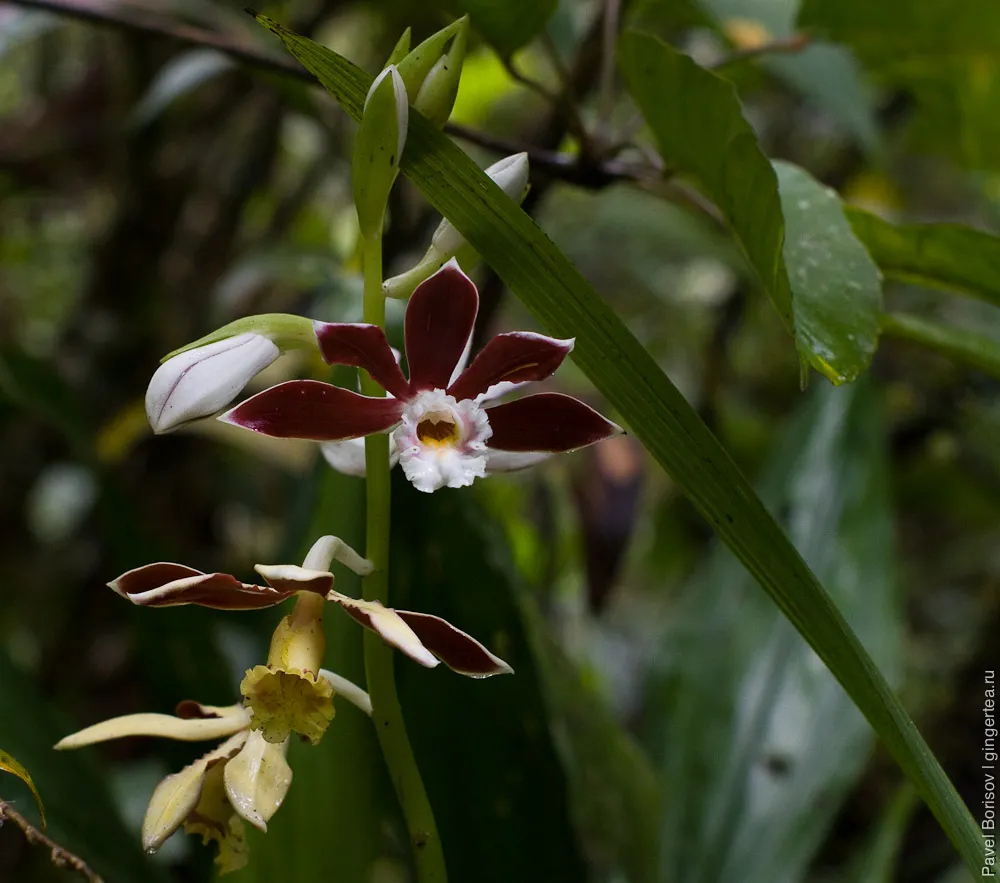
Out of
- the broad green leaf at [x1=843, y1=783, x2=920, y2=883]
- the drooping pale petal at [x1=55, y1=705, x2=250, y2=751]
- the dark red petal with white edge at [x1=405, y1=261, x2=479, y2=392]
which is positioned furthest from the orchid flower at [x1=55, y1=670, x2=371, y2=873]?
the broad green leaf at [x1=843, y1=783, x2=920, y2=883]

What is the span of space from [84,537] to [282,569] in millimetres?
917

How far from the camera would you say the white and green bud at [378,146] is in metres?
0.27

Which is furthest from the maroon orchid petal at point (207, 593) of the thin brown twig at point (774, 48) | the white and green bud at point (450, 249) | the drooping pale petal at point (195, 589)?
the thin brown twig at point (774, 48)

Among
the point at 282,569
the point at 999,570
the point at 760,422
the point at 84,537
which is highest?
the point at 282,569

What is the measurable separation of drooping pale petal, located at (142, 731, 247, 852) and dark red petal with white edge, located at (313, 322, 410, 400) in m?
0.13

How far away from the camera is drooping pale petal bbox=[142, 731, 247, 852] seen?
28 centimetres

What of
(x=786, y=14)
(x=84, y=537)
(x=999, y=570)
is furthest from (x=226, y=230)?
(x=999, y=570)

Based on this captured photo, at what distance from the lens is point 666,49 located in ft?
1.25

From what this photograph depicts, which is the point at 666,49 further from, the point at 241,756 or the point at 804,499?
the point at 804,499

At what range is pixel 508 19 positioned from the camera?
0.43m

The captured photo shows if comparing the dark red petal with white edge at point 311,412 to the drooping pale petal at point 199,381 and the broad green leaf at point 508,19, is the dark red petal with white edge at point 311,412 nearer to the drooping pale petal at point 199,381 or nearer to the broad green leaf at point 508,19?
the drooping pale petal at point 199,381

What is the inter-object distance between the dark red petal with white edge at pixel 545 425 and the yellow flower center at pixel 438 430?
0.01 meters

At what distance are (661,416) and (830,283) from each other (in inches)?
3.9

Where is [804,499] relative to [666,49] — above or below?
below
